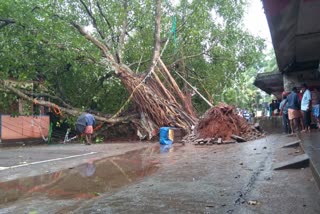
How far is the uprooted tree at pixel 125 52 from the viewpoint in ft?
48.5

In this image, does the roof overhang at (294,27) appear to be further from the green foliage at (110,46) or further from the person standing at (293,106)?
the green foliage at (110,46)

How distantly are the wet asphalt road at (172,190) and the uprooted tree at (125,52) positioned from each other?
849 centimetres

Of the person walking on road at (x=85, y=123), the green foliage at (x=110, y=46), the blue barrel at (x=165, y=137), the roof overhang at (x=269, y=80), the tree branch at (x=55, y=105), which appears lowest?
the blue barrel at (x=165, y=137)

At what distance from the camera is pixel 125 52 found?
62.2 feet

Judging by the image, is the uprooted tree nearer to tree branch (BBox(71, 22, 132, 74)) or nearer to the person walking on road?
tree branch (BBox(71, 22, 132, 74))

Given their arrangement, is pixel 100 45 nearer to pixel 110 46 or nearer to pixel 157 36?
pixel 110 46

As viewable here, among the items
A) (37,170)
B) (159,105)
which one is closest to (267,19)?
(37,170)

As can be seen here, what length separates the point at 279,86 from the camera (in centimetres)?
1939

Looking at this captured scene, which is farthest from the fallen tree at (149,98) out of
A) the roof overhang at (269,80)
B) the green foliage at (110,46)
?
the roof overhang at (269,80)

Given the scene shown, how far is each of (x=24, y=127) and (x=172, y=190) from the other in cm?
1472

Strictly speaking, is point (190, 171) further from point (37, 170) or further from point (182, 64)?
point (182, 64)

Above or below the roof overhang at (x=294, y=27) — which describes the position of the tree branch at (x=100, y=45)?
above

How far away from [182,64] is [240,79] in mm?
4397

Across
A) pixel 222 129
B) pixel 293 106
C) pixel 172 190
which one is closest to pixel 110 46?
pixel 222 129
